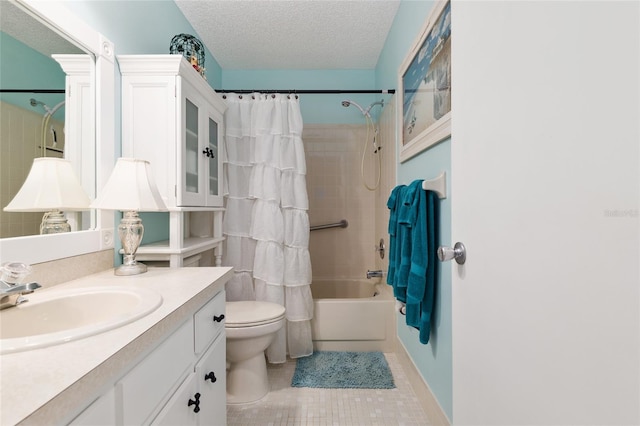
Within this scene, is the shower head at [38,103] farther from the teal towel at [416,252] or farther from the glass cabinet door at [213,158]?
the teal towel at [416,252]

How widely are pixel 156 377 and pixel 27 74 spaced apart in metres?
1.01

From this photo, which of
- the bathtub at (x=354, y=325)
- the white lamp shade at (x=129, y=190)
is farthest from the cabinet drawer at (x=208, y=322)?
the bathtub at (x=354, y=325)

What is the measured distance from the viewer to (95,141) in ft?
4.23

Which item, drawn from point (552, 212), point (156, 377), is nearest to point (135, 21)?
point (156, 377)

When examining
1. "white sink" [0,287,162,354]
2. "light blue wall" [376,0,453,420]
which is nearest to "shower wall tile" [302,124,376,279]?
"light blue wall" [376,0,453,420]

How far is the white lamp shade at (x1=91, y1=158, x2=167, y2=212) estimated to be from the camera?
1174 millimetres

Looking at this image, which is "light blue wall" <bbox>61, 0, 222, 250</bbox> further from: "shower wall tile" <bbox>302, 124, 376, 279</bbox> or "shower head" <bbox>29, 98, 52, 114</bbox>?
"shower wall tile" <bbox>302, 124, 376, 279</bbox>

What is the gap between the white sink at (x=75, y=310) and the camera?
2.51 feet

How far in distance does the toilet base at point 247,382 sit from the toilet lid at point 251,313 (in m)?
0.24

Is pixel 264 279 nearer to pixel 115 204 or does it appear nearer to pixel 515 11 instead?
pixel 115 204

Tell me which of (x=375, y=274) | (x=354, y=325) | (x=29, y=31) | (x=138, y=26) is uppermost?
(x=138, y=26)

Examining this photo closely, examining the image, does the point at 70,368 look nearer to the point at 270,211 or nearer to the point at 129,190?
the point at 129,190

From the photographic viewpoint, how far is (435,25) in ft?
4.46

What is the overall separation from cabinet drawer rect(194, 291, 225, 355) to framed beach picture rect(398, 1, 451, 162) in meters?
1.10
